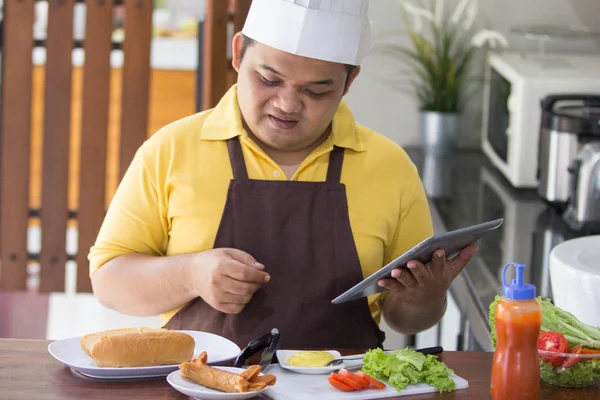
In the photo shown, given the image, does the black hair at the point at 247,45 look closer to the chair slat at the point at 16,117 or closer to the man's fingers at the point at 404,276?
the man's fingers at the point at 404,276

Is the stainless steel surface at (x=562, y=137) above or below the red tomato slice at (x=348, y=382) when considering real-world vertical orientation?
above

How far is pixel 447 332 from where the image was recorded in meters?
2.66

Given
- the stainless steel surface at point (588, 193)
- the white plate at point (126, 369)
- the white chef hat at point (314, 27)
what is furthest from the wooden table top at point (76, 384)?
the stainless steel surface at point (588, 193)

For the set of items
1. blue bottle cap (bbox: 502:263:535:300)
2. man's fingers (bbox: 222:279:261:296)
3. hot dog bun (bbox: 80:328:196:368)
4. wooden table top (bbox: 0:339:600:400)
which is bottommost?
wooden table top (bbox: 0:339:600:400)

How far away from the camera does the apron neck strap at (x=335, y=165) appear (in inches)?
70.3

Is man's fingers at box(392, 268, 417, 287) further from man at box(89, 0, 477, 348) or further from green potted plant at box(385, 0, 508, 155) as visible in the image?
green potted plant at box(385, 0, 508, 155)

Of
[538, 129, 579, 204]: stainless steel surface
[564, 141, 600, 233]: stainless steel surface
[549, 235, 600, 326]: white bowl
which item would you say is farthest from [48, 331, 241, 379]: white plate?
[538, 129, 579, 204]: stainless steel surface

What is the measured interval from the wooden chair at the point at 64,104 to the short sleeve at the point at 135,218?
1.60 m

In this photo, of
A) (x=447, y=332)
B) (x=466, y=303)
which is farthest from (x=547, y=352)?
(x=447, y=332)

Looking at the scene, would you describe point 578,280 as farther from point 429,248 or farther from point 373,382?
point 373,382

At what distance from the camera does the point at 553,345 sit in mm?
1398

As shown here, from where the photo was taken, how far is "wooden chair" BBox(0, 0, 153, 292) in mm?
3275

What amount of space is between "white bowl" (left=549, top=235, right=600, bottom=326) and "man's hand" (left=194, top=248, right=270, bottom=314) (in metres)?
0.53

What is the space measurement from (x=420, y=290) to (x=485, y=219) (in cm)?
104
